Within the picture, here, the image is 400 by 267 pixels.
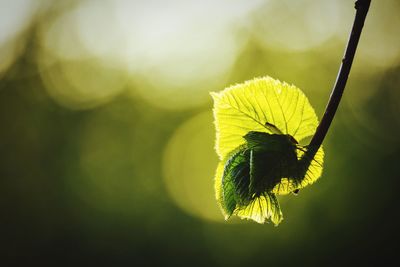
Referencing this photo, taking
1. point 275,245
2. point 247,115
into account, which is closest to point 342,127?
point 275,245

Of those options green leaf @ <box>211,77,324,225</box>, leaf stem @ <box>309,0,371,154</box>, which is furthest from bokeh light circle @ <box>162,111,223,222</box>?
leaf stem @ <box>309,0,371,154</box>

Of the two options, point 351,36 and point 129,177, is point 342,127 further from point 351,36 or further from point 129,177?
point 351,36

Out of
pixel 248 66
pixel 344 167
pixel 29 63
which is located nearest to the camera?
pixel 344 167

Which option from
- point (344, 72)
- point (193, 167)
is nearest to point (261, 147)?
point (344, 72)

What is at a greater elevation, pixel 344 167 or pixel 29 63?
pixel 29 63

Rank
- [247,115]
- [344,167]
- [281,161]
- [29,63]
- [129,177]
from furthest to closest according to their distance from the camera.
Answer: [29,63]
[129,177]
[344,167]
[247,115]
[281,161]

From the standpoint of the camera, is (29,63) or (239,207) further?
(29,63)

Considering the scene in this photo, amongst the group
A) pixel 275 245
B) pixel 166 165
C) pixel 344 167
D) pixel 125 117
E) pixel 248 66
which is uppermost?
pixel 248 66
